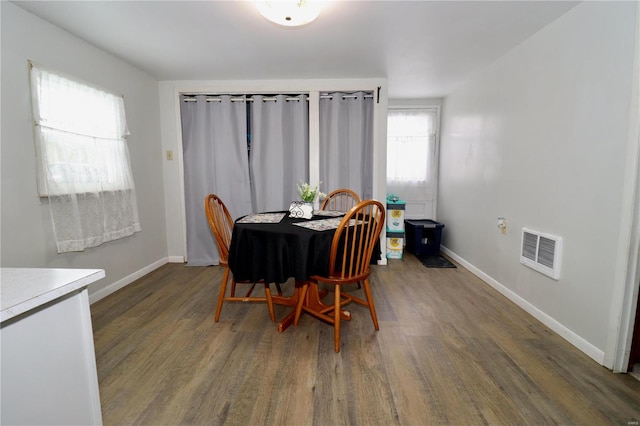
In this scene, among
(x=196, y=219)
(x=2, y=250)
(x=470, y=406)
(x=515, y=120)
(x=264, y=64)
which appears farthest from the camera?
(x=196, y=219)

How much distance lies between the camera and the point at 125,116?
295cm

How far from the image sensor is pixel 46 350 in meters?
0.85

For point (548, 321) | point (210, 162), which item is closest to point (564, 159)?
point (548, 321)

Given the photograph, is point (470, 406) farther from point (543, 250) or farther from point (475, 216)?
point (475, 216)

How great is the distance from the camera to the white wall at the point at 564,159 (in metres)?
1.68

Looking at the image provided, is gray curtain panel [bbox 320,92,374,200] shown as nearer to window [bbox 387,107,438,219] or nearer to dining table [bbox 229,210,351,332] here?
window [bbox 387,107,438,219]

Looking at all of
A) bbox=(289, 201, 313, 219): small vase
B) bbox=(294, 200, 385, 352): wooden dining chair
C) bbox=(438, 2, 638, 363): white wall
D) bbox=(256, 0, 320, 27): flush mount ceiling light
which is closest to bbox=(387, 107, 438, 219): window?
bbox=(438, 2, 638, 363): white wall

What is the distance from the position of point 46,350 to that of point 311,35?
2583 millimetres

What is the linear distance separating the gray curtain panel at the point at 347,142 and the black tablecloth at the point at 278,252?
1852mm

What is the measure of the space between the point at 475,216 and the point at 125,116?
400 cm

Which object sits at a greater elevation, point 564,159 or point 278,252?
point 564,159

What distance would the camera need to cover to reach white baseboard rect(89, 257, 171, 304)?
8.50 ft

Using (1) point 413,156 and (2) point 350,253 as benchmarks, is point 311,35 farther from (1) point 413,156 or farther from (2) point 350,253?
(1) point 413,156

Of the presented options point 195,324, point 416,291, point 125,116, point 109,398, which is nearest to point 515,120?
point 416,291
